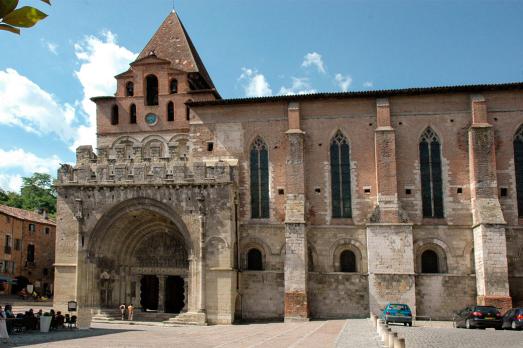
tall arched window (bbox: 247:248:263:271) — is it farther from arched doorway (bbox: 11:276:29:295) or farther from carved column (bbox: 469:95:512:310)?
arched doorway (bbox: 11:276:29:295)

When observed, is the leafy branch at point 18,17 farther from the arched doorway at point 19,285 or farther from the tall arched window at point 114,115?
the arched doorway at point 19,285

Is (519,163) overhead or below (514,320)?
overhead

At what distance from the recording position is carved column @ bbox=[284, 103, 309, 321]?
2992 centimetres

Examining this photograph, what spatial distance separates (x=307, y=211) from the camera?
32.1 meters

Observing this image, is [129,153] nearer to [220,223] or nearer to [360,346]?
[220,223]

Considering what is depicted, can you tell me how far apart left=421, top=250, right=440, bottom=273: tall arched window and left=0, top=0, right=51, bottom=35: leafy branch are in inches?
1192

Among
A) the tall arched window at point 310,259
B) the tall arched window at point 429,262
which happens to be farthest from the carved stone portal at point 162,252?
the tall arched window at point 429,262

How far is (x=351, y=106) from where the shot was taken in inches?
1305

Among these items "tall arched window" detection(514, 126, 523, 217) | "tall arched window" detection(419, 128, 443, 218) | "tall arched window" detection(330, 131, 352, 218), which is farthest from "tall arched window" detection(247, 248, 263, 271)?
"tall arched window" detection(514, 126, 523, 217)

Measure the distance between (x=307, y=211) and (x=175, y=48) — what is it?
15255 mm

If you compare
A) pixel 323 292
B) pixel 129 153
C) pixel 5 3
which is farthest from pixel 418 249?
pixel 5 3

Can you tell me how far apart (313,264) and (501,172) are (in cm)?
1110

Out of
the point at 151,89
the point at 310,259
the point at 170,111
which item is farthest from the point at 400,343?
A: the point at 151,89

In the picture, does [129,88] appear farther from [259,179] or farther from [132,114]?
[259,179]
